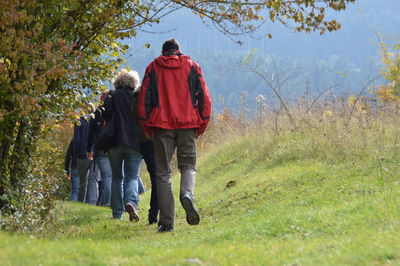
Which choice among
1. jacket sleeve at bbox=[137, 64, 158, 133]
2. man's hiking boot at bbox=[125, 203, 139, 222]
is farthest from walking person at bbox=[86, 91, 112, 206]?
jacket sleeve at bbox=[137, 64, 158, 133]

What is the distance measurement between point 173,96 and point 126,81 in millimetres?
2145

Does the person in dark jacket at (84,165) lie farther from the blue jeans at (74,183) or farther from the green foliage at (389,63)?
the green foliage at (389,63)

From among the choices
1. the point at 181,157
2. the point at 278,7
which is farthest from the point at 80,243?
the point at 278,7

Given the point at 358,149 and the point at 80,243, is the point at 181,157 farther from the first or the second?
the point at 358,149

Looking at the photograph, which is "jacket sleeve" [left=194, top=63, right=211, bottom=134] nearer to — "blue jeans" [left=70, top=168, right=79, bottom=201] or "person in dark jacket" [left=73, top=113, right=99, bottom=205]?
"person in dark jacket" [left=73, top=113, right=99, bottom=205]

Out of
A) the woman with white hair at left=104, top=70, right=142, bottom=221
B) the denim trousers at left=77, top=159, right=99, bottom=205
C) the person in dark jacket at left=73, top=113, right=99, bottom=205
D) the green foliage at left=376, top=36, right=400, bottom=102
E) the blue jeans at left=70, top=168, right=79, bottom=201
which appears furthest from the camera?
the green foliage at left=376, top=36, right=400, bottom=102

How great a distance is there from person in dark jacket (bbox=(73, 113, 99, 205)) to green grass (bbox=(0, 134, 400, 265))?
4.63 ft

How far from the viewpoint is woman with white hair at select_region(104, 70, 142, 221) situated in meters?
9.60

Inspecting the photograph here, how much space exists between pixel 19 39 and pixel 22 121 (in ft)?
7.16

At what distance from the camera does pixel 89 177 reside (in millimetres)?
13648

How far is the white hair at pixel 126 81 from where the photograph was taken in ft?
31.9

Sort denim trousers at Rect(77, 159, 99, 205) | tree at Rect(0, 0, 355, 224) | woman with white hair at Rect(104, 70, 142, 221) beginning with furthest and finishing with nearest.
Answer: denim trousers at Rect(77, 159, 99, 205) < woman with white hair at Rect(104, 70, 142, 221) < tree at Rect(0, 0, 355, 224)

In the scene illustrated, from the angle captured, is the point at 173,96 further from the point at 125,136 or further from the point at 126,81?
the point at 126,81

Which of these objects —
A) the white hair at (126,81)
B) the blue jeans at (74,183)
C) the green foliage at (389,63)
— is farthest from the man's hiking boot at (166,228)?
the green foliage at (389,63)
